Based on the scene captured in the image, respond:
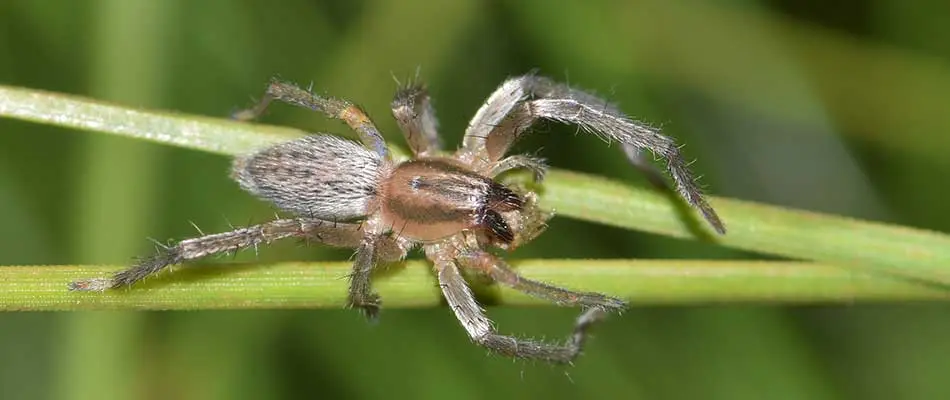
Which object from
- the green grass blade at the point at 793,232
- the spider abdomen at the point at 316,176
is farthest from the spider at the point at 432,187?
the green grass blade at the point at 793,232

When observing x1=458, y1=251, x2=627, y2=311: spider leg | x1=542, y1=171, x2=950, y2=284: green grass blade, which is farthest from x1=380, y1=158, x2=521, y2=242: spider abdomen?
x1=542, y1=171, x2=950, y2=284: green grass blade

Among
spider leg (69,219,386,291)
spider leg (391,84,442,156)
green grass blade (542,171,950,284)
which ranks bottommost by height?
spider leg (69,219,386,291)

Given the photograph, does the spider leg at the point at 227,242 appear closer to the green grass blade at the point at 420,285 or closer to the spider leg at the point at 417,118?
the green grass blade at the point at 420,285

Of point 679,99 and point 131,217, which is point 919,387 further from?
point 131,217

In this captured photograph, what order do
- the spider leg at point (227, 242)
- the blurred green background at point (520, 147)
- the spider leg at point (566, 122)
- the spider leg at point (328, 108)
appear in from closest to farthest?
the spider leg at point (227, 242) < the spider leg at point (566, 122) < the spider leg at point (328, 108) < the blurred green background at point (520, 147)

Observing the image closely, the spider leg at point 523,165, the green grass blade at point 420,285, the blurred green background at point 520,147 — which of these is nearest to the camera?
the green grass blade at point 420,285

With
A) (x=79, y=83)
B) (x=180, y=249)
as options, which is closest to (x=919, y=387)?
(x=180, y=249)

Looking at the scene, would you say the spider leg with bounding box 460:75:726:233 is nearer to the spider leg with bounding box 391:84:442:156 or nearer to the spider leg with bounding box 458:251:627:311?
the spider leg with bounding box 391:84:442:156
